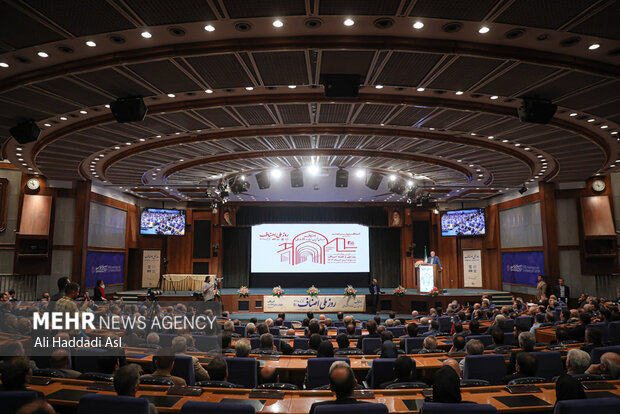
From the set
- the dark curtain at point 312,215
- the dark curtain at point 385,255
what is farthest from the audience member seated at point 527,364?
the dark curtain at point 385,255

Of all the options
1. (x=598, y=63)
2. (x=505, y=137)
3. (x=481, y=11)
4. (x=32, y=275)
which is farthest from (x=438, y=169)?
(x=32, y=275)

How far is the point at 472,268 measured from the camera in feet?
67.9

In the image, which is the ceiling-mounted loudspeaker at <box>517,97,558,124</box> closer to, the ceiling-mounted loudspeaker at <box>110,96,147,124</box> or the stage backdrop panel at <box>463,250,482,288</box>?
the ceiling-mounted loudspeaker at <box>110,96,147,124</box>

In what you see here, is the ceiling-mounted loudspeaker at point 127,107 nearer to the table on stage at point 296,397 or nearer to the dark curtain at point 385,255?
the table on stage at point 296,397

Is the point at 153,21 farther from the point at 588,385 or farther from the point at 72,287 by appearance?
the point at 588,385

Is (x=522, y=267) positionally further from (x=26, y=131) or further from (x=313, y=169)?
(x=26, y=131)

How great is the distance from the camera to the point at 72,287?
461cm

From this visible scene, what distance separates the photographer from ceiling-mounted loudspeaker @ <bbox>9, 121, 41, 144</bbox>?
322 inches

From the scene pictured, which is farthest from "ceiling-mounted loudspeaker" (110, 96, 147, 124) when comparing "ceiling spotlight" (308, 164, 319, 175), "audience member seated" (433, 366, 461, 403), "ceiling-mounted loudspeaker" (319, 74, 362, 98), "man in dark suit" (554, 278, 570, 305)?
"man in dark suit" (554, 278, 570, 305)

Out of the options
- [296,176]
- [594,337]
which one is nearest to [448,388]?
[594,337]

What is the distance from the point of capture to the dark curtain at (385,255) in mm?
22609

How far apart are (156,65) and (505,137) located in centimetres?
841

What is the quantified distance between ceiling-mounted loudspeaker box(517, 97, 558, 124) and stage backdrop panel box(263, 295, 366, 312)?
11361mm

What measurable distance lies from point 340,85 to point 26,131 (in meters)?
6.84
